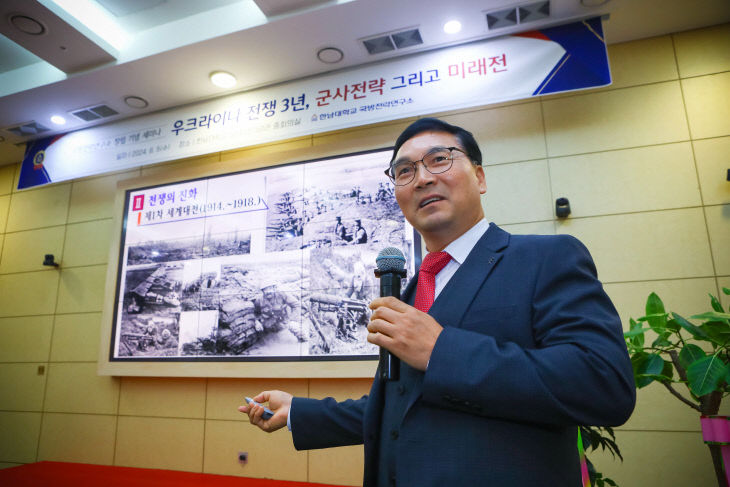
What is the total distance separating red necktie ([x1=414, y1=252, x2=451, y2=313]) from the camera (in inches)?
43.4

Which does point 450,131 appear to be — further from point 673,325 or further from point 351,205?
point 351,205

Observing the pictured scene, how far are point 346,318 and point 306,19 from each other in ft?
6.99

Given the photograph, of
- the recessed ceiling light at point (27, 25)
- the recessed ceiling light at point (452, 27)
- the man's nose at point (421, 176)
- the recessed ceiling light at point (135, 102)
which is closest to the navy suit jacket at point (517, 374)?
the man's nose at point (421, 176)

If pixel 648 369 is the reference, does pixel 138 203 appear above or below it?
above

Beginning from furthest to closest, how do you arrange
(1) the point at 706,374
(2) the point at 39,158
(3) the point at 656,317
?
(2) the point at 39,158, (3) the point at 656,317, (1) the point at 706,374

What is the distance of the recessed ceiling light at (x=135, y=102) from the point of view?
12.3 ft

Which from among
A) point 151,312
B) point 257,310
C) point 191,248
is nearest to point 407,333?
point 257,310

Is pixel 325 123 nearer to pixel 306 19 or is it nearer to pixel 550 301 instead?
pixel 306 19

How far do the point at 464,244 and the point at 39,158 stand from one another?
4.69m

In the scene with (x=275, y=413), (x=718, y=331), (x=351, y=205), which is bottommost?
(x=275, y=413)

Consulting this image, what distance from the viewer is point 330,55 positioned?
3.25m

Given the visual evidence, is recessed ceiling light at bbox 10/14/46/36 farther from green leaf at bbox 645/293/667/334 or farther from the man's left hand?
green leaf at bbox 645/293/667/334

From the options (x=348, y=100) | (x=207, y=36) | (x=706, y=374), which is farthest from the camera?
(x=348, y=100)

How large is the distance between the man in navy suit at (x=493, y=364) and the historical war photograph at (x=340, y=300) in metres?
2.00
